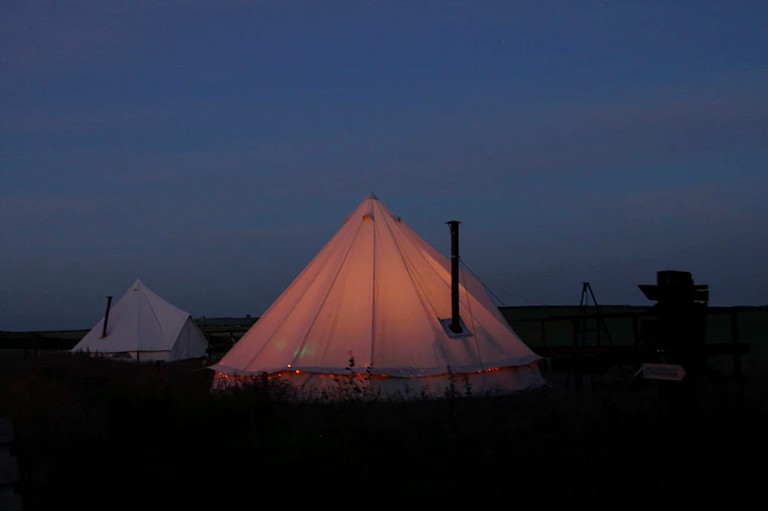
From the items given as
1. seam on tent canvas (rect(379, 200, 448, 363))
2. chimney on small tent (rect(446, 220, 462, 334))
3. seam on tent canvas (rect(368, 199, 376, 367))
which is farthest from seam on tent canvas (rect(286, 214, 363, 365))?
chimney on small tent (rect(446, 220, 462, 334))

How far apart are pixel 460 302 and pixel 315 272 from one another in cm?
273

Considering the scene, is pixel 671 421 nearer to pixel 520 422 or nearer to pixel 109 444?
pixel 520 422

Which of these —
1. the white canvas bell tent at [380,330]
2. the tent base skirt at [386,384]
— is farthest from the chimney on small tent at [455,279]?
the tent base skirt at [386,384]

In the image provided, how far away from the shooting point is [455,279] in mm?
15961

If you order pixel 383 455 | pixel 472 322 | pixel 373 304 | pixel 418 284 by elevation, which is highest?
pixel 418 284

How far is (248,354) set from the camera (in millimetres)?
16531

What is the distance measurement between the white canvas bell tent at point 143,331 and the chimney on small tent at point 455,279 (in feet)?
64.6

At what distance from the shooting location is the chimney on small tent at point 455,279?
628 inches

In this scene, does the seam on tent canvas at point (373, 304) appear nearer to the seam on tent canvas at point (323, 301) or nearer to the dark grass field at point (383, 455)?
the seam on tent canvas at point (323, 301)

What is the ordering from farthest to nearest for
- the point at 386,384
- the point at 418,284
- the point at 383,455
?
the point at 418,284 < the point at 386,384 < the point at 383,455

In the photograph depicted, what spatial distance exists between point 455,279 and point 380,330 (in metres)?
1.56

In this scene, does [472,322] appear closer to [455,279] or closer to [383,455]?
[455,279]

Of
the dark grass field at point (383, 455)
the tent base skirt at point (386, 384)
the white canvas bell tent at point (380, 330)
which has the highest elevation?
Answer: the white canvas bell tent at point (380, 330)

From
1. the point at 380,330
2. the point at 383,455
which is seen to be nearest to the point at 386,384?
the point at 380,330
